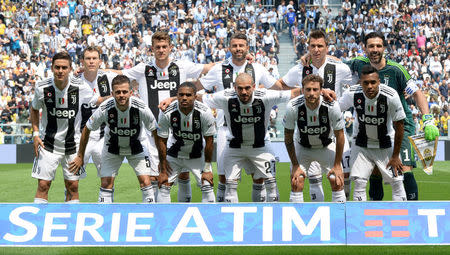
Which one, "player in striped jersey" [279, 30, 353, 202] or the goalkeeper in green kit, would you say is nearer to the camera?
the goalkeeper in green kit

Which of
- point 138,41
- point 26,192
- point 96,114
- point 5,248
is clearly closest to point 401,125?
point 96,114

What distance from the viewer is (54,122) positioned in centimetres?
786

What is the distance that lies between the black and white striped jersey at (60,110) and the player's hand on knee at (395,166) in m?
3.63

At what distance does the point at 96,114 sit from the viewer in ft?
24.9

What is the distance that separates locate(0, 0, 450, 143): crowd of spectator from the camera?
82.6 feet

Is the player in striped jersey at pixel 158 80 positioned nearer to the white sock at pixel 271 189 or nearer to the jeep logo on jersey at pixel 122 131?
the jeep logo on jersey at pixel 122 131

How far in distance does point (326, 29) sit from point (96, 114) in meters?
20.8

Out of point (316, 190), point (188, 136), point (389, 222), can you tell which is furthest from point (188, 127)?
point (389, 222)

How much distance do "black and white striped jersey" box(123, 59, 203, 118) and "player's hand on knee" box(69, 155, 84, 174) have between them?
1214mm

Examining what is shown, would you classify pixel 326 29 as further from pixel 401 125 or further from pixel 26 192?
pixel 401 125

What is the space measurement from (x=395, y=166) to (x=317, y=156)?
0.89m

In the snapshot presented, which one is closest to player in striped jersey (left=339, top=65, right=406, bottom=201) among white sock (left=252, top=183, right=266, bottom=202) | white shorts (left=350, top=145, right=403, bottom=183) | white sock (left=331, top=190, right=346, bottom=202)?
white shorts (left=350, top=145, right=403, bottom=183)

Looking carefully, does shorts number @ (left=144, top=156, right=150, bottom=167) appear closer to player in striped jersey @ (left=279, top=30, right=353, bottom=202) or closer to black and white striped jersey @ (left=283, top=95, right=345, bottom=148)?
black and white striped jersey @ (left=283, top=95, right=345, bottom=148)

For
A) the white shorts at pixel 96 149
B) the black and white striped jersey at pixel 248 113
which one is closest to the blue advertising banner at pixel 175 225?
the black and white striped jersey at pixel 248 113
